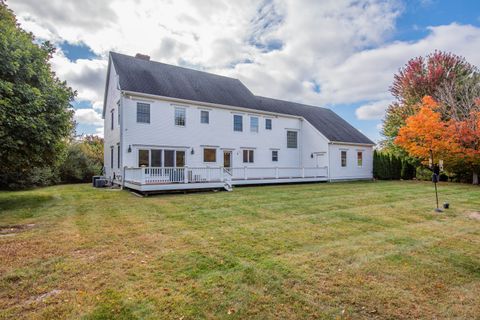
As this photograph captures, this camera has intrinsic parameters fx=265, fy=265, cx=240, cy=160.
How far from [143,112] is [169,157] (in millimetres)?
2987

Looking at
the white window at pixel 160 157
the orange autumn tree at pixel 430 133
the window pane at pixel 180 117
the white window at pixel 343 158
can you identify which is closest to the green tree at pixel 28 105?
the white window at pixel 160 157

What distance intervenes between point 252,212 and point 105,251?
4387 mm

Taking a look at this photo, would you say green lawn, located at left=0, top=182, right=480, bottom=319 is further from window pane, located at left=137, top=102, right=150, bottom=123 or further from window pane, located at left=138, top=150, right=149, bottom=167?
window pane, located at left=137, top=102, right=150, bottom=123

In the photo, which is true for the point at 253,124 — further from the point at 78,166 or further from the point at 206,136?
the point at 78,166

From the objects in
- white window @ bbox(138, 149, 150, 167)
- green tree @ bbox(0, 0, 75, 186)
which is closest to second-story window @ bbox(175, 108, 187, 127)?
white window @ bbox(138, 149, 150, 167)

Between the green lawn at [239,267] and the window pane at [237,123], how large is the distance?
477 inches

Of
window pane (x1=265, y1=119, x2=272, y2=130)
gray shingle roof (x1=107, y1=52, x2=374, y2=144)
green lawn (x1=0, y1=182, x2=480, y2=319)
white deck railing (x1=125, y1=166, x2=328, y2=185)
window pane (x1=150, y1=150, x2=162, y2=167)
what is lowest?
green lawn (x1=0, y1=182, x2=480, y2=319)

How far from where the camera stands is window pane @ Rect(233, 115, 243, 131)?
18872 millimetres

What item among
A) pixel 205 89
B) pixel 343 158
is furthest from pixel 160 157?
pixel 343 158

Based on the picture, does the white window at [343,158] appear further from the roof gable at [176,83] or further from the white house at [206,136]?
the roof gable at [176,83]

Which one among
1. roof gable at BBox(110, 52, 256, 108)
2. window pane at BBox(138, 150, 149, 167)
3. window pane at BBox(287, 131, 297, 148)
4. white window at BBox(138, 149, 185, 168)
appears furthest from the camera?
window pane at BBox(287, 131, 297, 148)

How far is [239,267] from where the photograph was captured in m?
3.95

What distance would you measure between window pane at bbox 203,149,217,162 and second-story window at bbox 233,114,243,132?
2377 mm

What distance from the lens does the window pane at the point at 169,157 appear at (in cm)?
1591
